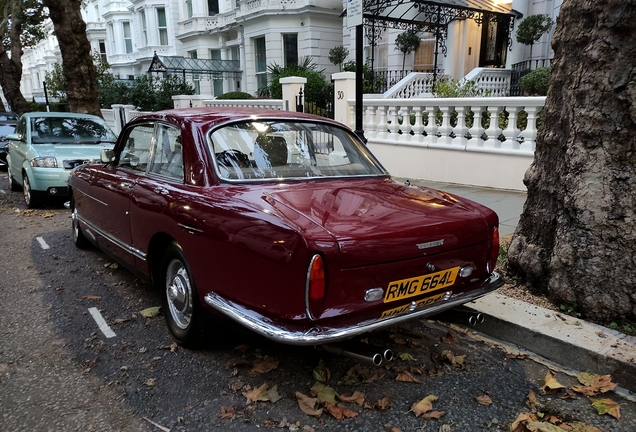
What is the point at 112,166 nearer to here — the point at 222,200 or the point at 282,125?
the point at 282,125

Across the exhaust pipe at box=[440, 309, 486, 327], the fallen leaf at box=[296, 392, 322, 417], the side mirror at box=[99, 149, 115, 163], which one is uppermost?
the side mirror at box=[99, 149, 115, 163]

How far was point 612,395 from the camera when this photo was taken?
3078 mm

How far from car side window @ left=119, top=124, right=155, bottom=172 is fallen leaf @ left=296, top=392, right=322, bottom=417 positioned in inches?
94.7

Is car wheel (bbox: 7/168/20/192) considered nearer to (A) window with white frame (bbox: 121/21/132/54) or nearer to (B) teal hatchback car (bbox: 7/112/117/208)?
(B) teal hatchback car (bbox: 7/112/117/208)

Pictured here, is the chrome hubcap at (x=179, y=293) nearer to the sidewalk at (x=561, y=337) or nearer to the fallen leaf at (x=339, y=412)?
the fallen leaf at (x=339, y=412)

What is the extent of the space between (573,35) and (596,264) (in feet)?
5.88

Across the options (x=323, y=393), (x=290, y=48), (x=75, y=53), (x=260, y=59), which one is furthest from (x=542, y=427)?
(x=260, y=59)

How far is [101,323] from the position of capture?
4.20 metres

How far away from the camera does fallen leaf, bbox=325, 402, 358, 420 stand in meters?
2.88

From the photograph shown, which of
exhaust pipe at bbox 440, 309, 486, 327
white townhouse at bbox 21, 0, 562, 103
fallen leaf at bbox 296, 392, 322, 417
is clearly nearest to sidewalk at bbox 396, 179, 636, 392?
exhaust pipe at bbox 440, 309, 486, 327

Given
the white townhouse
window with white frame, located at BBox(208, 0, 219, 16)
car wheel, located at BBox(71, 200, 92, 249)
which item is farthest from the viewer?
window with white frame, located at BBox(208, 0, 219, 16)


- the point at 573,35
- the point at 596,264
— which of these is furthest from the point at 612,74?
the point at 596,264

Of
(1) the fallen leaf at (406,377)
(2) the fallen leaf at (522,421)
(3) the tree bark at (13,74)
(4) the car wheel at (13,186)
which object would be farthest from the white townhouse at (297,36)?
(2) the fallen leaf at (522,421)

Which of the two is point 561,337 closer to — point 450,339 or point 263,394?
point 450,339
